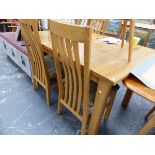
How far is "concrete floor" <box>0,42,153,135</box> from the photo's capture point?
4.45ft

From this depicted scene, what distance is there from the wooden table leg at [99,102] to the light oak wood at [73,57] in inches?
2.4

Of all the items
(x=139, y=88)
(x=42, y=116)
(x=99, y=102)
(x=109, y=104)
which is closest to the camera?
(x=139, y=88)

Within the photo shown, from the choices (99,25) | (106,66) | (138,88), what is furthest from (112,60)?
(99,25)

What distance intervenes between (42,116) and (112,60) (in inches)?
35.9

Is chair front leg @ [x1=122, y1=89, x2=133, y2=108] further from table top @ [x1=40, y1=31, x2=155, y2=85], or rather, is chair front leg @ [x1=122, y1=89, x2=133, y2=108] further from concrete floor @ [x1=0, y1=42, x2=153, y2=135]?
table top @ [x1=40, y1=31, x2=155, y2=85]

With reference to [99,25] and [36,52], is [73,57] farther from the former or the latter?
[99,25]

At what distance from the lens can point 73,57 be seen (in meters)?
0.91

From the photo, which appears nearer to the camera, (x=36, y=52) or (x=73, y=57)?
(x=73, y=57)

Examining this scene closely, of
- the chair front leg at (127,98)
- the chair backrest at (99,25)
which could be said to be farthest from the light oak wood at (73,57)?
the chair backrest at (99,25)

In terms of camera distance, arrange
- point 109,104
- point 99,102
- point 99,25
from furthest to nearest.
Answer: point 99,25, point 109,104, point 99,102

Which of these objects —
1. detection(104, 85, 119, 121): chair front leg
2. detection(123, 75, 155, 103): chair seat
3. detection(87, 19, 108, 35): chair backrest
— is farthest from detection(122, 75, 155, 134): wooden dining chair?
detection(87, 19, 108, 35): chair backrest

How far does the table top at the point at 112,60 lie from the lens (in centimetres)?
88
